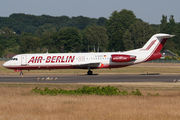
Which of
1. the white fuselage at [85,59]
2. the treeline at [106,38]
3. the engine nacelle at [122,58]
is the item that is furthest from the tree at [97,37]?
the engine nacelle at [122,58]

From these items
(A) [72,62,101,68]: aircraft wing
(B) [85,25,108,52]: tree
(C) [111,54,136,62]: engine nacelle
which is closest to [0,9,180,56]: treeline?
(B) [85,25,108,52]: tree

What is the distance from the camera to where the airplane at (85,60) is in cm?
4244

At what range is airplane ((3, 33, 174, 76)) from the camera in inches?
1671

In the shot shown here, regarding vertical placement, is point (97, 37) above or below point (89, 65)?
above

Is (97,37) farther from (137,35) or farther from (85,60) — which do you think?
(85,60)

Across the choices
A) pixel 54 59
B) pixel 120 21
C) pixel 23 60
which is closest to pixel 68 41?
pixel 120 21

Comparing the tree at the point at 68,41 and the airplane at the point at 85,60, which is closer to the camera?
the airplane at the point at 85,60

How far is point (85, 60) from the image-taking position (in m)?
43.3

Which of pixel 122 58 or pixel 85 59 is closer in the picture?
pixel 122 58

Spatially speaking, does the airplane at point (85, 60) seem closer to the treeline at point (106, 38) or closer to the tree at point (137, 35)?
the treeline at point (106, 38)

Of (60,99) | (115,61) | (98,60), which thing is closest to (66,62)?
(98,60)

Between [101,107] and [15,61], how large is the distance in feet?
100

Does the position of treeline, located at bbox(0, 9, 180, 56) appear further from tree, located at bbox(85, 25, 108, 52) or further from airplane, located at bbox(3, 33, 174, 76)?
airplane, located at bbox(3, 33, 174, 76)

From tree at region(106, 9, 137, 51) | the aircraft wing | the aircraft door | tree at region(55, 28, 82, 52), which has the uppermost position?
tree at region(106, 9, 137, 51)
